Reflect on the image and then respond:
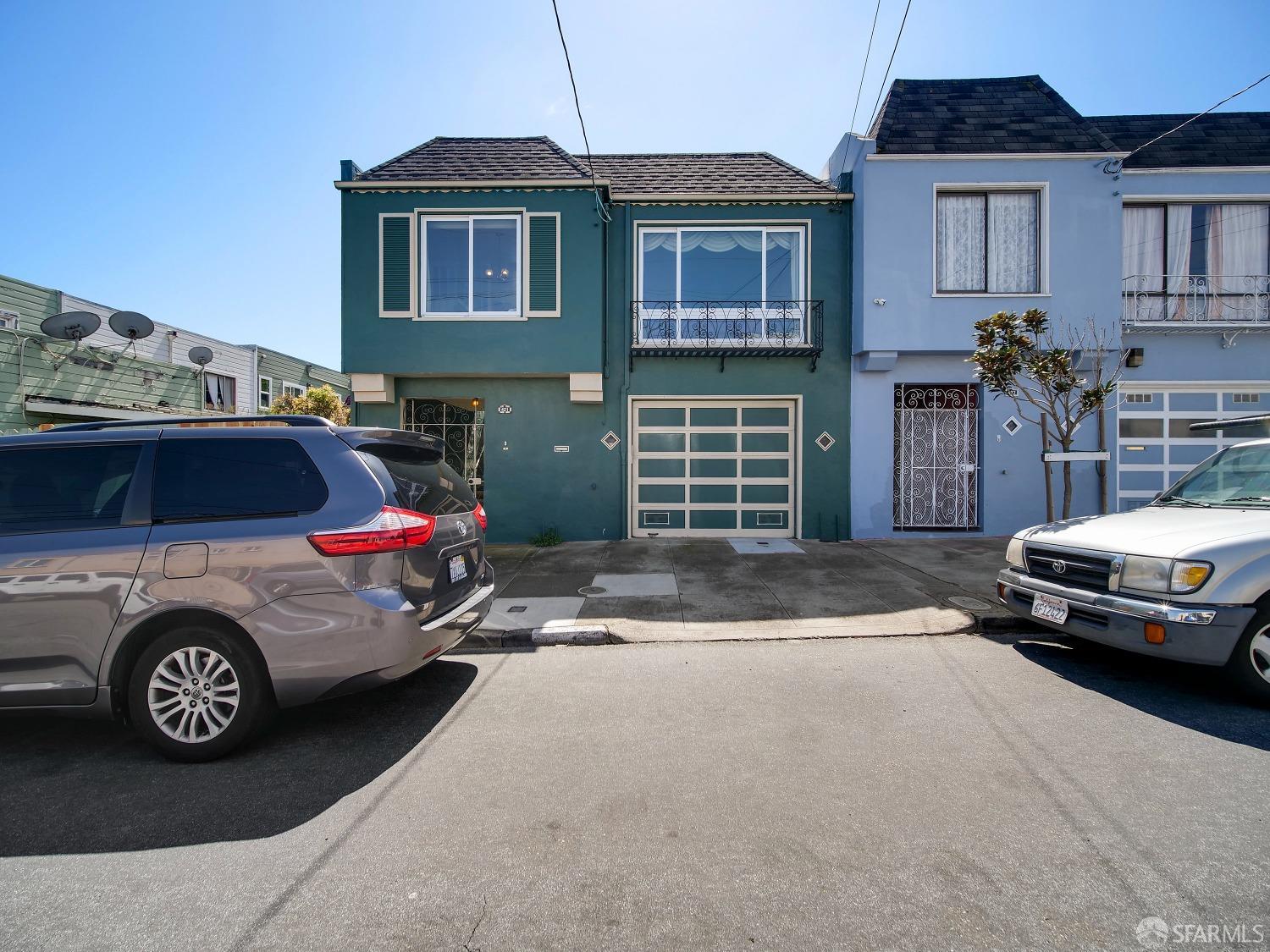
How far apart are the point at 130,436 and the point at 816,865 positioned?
4419 mm

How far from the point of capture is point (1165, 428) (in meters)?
10.7

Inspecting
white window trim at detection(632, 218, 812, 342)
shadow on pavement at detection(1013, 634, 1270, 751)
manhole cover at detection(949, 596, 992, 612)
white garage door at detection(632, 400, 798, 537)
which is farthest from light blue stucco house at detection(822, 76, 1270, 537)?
shadow on pavement at detection(1013, 634, 1270, 751)

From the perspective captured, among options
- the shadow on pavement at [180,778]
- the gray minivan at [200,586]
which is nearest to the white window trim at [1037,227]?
the gray minivan at [200,586]

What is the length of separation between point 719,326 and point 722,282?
817 millimetres

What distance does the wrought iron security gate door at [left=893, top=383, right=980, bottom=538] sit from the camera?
1066 cm

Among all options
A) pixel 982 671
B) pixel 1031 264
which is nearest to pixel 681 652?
pixel 982 671

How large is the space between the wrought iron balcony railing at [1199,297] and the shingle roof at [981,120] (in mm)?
2596

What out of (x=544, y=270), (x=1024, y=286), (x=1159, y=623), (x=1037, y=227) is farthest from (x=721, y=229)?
(x=1159, y=623)

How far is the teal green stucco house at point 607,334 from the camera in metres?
10.3

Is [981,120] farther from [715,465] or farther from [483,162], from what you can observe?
[483,162]

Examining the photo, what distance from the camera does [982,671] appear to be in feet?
15.3

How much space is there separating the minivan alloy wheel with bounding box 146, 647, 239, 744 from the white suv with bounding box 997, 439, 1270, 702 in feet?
18.6

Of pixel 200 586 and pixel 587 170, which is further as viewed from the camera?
pixel 587 170

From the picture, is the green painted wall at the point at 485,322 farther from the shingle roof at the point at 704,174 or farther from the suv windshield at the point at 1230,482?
the suv windshield at the point at 1230,482
